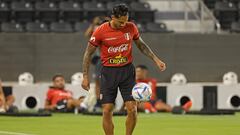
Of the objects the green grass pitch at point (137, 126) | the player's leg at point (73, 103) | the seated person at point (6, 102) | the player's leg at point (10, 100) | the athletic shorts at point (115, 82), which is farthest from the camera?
the player's leg at point (10, 100)

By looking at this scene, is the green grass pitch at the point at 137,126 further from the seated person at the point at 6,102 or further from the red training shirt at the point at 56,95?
the red training shirt at the point at 56,95

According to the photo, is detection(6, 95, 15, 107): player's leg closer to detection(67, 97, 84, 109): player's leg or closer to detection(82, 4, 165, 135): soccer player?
detection(67, 97, 84, 109): player's leg

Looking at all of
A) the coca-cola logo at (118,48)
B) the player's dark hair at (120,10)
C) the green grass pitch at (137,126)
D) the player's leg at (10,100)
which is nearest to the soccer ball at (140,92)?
the coca-cola logo at (118,48)

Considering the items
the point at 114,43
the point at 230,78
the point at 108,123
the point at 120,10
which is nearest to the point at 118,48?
the point at 114,43

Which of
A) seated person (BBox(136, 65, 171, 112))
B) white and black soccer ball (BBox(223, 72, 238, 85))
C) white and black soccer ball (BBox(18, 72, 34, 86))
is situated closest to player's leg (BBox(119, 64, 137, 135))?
seated person (BBox(136, 65, 171, 112))

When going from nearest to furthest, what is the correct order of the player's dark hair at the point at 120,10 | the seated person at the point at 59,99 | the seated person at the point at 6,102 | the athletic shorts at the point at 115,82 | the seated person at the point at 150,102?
1. the player's dark hair at the point at 120,10
2. the athletic shorts at the point at 115,82
3. the seated person at the point at 6,102
4. the seated person at the point at 59,99
5. the seated person at the point at 150,102

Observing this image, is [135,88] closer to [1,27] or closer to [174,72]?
[174,72]

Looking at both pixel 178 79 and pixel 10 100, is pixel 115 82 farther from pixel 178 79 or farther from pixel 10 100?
pixel 178 79

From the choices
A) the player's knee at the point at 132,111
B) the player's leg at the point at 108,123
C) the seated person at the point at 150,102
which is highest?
the player's knee at the point at 132,111

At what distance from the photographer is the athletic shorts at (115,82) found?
34.7 ft

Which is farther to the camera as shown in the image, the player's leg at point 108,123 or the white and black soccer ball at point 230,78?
the white and black soccer ball at point 230,78

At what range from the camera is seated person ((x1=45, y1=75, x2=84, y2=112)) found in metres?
18.4

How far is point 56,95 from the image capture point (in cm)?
1862

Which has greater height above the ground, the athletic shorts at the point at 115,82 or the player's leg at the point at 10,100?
the athletic shorts at the point at 115,82
